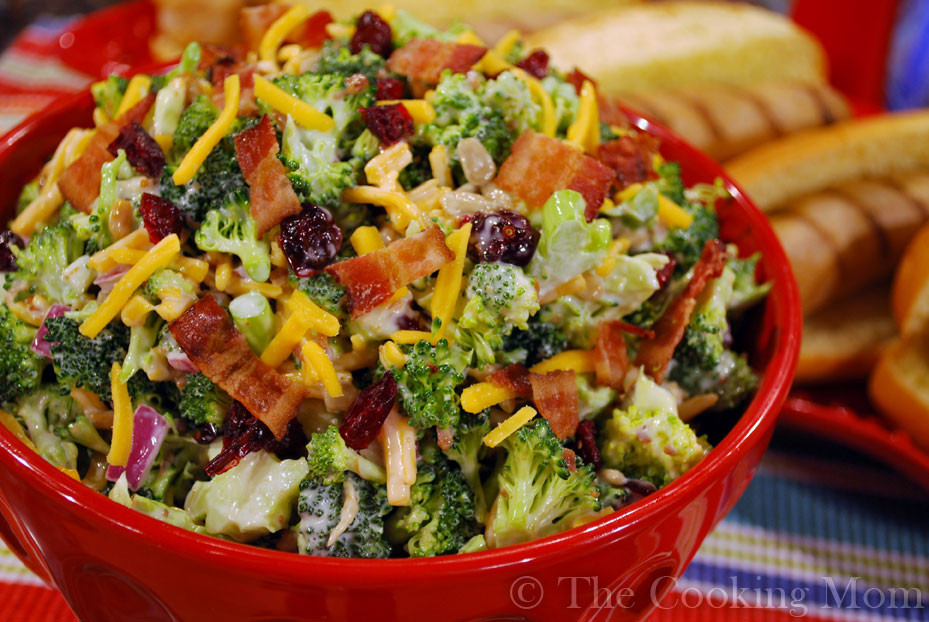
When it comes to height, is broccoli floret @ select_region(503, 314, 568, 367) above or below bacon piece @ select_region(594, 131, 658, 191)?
below

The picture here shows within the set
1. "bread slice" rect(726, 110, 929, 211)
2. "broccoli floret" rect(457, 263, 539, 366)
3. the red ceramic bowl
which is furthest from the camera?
"bread slice" rect(726, 110, 929, 211)

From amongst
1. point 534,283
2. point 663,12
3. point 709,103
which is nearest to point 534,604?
point 534,283

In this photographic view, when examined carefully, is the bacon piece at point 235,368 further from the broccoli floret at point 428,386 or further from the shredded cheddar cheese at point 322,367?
the broccoli floret at point 428,386

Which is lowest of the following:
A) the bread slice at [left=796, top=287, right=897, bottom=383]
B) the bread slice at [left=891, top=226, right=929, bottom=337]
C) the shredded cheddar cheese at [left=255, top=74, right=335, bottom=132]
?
the bread slice at [left=796, top=287, right=897, bottom=383]

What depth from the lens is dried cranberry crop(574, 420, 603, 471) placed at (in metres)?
1.75

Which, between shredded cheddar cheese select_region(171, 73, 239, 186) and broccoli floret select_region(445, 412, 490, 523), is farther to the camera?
shredded cheddar cheese select_region(171, 73, 239, 186)

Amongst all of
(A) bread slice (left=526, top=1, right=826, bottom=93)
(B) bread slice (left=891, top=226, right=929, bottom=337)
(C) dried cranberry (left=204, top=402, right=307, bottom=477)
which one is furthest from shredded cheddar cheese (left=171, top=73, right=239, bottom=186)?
(A) bread slice (left=526, top=1, right=826, bottom=93)

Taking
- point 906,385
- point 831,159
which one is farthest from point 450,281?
point 831,159

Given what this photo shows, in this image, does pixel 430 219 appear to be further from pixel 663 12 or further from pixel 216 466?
pixel 663 12

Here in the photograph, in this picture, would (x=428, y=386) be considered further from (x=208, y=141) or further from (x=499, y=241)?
(x=208, y=141)

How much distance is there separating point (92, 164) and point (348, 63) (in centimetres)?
64

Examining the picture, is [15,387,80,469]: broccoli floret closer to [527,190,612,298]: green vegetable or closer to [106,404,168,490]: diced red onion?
[106,404,168,490]: diced red onion

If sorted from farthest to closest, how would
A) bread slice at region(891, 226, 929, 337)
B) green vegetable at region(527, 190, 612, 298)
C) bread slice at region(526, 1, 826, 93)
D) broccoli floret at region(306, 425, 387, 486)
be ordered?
bread slice at region(526, 1, 826, 93)
bread slice at region(891, 226, 929, 337)
green vegetable at region(527, 190, 612, 298)
broccoli floret at region(306, 425, 387, 486)

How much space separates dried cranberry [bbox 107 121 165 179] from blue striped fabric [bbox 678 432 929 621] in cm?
174
